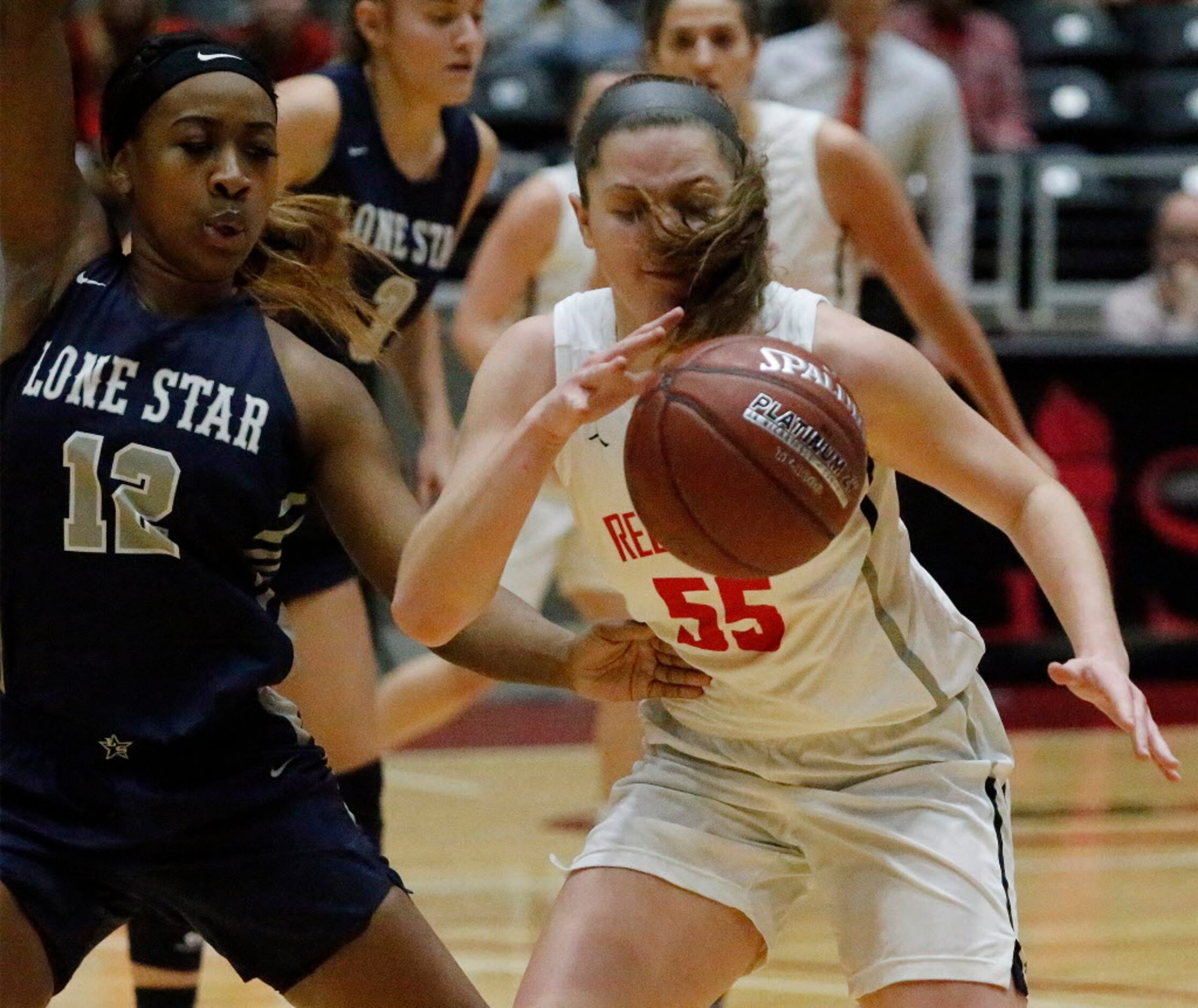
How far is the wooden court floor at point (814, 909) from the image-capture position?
4953 mm

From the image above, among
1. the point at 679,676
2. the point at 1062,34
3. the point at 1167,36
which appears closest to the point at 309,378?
the point at 679,676

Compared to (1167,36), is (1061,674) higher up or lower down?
higher up

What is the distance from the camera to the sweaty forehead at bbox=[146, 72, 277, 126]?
292cm

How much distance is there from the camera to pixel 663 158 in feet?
9.46

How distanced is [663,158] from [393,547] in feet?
2.21

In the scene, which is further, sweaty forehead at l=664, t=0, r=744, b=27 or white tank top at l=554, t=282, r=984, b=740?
sweaty forehead at l=664, t=0, r=744, b=27

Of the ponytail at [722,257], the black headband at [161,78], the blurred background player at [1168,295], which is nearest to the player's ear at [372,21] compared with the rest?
the black headband at [161,78]

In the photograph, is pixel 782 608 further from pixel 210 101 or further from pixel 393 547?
pixel 210 101

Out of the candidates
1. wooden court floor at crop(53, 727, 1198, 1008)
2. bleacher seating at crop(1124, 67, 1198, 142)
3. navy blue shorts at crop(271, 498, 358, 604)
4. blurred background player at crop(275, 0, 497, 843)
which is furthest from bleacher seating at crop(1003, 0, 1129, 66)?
navy blue shorts at crop(271, 498, 358, 604)

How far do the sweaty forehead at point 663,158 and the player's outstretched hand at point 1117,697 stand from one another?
2.72 feet

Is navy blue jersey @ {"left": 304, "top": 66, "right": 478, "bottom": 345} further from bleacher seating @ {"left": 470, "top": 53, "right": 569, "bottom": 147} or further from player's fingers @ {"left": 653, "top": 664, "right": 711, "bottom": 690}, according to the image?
bleacher seating @ {"left": 470, "top": 53, "right": 569, "bottom": 147}

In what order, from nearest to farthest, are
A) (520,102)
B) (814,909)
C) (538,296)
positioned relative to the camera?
(538,296) → (814,909) → (520,102)

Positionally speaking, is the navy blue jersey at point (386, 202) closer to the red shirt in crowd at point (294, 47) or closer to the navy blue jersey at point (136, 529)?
the navy blue jersey at point (136, 529)

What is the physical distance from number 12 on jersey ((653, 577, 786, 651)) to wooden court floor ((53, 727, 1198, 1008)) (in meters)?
1.36
